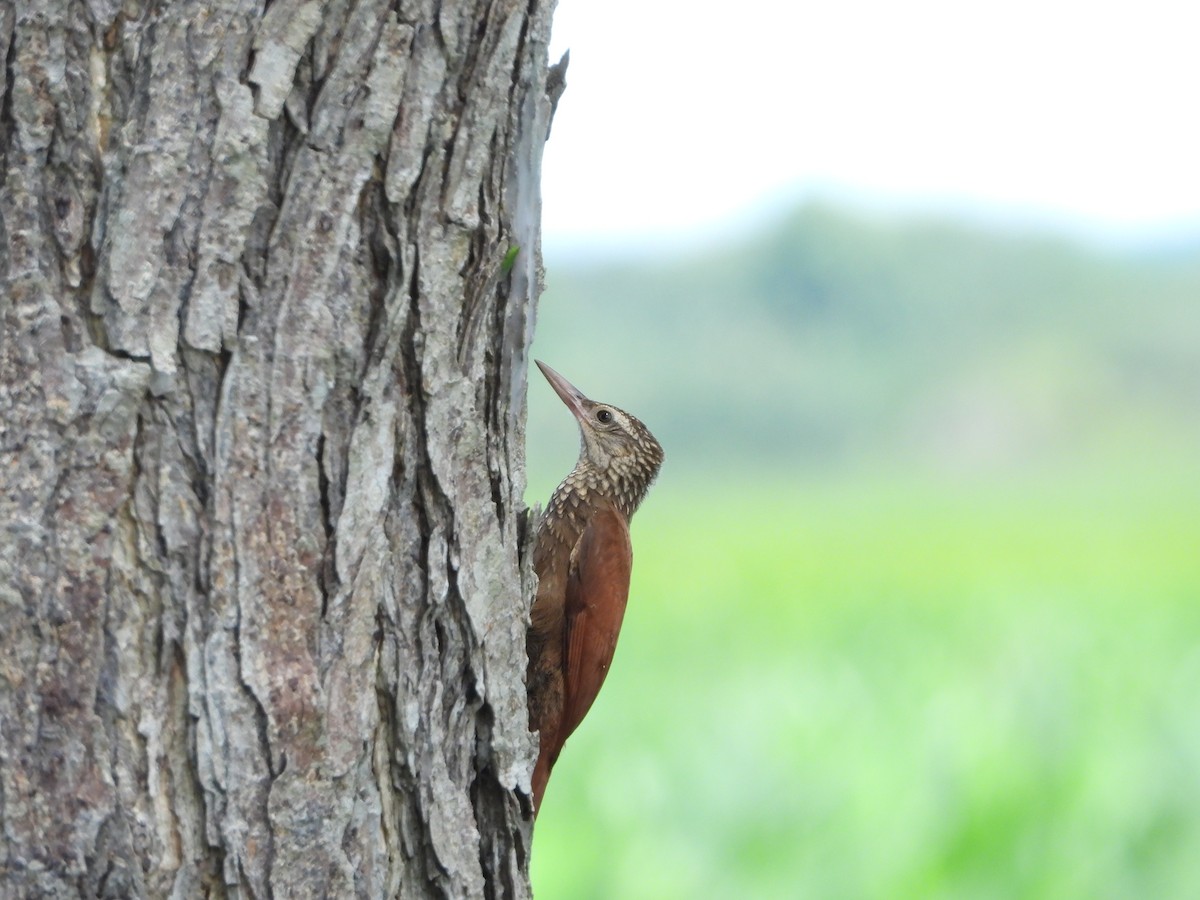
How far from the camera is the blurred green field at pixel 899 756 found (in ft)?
21.6

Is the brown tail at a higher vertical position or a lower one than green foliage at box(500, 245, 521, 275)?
lower

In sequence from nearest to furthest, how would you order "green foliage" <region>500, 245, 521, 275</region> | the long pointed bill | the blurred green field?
1. "green foliage" <region>500, 245, 521, 275</region>
2. the long pointed bill
3. the blurred green field

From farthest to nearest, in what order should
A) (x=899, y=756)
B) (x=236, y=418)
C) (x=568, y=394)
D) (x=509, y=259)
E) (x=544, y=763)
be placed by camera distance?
(x=899, y=756)
(x=568, y=394)
(x=544, y=763)
(x=509, y=259)
(x=236, y=418)

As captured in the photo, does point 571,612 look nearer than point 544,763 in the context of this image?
No

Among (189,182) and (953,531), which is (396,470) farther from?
(953,531)

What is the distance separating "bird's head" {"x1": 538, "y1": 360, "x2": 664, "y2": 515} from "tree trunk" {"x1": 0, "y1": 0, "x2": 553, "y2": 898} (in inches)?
85.8

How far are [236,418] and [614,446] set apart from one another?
8.21 ft

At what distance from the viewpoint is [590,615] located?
3.38 m

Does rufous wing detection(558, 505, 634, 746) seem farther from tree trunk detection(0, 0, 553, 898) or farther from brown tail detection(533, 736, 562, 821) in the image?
tree trunk detection(0, 0, 553, 898)

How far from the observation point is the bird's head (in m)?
4.32

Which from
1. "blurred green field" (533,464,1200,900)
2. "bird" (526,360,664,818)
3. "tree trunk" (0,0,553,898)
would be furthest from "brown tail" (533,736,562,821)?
"blurred green field" (533,464,1200,900)

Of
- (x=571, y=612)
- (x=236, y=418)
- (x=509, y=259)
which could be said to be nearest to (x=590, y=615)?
(x=571, y=612)

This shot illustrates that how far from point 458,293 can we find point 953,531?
27869mm

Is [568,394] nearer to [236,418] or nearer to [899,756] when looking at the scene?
[236,418]
